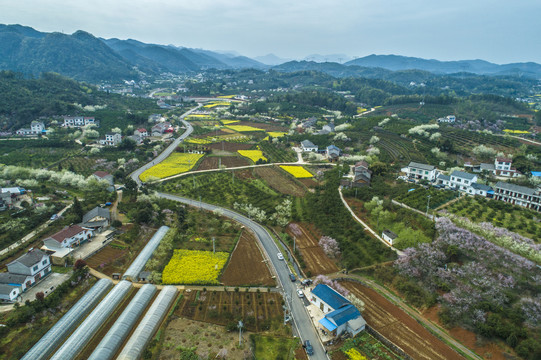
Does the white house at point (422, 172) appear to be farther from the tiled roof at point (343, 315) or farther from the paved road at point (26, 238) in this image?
the paved road at point (26, 238)

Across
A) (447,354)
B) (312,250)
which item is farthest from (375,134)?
(447,354)

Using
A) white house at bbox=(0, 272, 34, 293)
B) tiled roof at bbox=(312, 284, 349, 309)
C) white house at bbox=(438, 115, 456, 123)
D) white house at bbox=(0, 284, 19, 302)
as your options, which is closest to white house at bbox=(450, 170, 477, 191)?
tiled roof at bbox=(312, 284, 349, 309)

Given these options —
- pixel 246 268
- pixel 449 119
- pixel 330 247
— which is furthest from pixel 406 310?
pixel 449 119

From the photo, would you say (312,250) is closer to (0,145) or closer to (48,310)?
(48,310)

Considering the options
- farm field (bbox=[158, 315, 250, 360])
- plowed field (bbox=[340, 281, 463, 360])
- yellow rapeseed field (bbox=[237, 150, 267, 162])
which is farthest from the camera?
yellow rapeseed field (bbox=[237, 150, 267, 162])

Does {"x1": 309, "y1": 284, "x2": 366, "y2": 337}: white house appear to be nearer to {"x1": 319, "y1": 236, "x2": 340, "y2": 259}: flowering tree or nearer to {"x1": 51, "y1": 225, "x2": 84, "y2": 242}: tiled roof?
{"x1": 319, "y1": 236, "x2": 340, "y2": 259}: flowering tree
